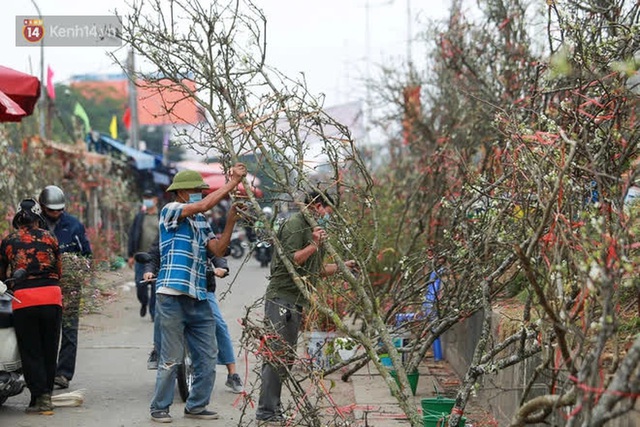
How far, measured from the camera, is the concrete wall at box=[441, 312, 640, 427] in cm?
619

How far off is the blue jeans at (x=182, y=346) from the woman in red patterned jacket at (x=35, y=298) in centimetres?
94

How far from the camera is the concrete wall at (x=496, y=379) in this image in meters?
6.19

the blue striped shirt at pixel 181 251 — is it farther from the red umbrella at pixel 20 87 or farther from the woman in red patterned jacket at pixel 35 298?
the red umbrella at pixel 20 87

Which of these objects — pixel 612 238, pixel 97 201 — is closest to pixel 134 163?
pixel 97 201

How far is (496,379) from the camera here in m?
8.89

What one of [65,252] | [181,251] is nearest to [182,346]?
[181,251]

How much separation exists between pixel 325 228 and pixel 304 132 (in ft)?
2.59

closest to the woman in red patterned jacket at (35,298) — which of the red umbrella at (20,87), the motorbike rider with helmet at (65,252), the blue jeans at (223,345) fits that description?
the motorbike rider with helmet at (65,252)

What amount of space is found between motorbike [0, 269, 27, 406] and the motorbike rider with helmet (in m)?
1.04

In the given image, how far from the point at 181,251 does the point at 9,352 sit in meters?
1.68

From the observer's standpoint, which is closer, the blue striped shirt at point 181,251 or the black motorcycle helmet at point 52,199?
the blue striped shirt at point 181,251

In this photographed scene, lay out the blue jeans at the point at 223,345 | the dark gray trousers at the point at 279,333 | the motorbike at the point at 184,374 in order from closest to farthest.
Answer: the dark gray trousers at the point at 279,333 < the motorbike at the point at 184,374 < the blue jeans at the point at 223,345

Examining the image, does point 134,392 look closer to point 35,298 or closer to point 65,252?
point 65,252
